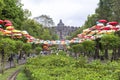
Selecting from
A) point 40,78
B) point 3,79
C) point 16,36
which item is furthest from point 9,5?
point 40,78

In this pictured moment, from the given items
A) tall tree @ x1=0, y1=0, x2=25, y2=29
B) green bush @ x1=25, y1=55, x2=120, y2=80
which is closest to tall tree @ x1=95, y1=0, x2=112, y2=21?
tall tree @ x1=0, y1=0, x2=25, y2=29

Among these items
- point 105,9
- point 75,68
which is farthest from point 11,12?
point 75,68

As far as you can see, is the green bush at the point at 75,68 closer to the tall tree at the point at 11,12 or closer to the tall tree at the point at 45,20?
the tall tree at the point at 11,12

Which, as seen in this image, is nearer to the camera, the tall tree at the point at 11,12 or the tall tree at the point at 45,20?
the tall tree at the point at 11,12

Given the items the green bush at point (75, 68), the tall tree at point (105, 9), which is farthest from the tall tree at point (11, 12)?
the green bush at point (75, 68)

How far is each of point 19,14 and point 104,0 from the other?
22709 mm

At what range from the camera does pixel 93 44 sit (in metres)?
58.7

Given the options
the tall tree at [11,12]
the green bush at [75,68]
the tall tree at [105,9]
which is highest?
the tall tree at [105,9]

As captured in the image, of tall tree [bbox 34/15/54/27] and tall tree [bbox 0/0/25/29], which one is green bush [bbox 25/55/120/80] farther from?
tall tree [bbox 34/15/54/27]

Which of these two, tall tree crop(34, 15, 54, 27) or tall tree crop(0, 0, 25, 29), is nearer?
tall tree crop(0, 0, 25, 29)

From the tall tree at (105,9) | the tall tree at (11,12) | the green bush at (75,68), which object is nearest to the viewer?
the green bush at (75,68)

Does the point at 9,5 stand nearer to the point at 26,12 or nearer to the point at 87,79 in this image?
the point at 26,12

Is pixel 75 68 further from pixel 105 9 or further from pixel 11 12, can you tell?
pixel 105 9

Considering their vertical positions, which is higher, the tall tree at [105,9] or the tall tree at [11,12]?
the tall tree at [105,9]
